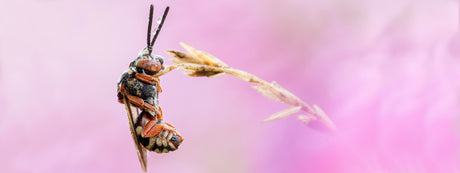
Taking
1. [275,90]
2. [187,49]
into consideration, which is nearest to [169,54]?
[187,49]

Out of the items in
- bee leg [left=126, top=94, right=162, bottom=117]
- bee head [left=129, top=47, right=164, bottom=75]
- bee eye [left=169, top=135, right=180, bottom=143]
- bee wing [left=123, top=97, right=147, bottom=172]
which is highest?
bee head [left=129, top=47, right=164, bottom=75]

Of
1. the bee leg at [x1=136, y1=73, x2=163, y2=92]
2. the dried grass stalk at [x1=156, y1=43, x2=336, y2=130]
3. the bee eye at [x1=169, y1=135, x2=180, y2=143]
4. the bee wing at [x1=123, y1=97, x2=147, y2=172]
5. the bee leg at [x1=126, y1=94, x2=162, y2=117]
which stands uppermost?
the dried grass stalk at [x1=156, y1=43, x2=336, y2=130]

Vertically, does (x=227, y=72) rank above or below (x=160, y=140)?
above

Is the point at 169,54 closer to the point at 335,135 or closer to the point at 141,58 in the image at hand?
the point at 141,58

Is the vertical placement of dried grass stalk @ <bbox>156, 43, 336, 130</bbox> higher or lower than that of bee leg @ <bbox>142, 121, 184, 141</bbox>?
higher

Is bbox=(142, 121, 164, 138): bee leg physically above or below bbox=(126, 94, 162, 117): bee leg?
below
